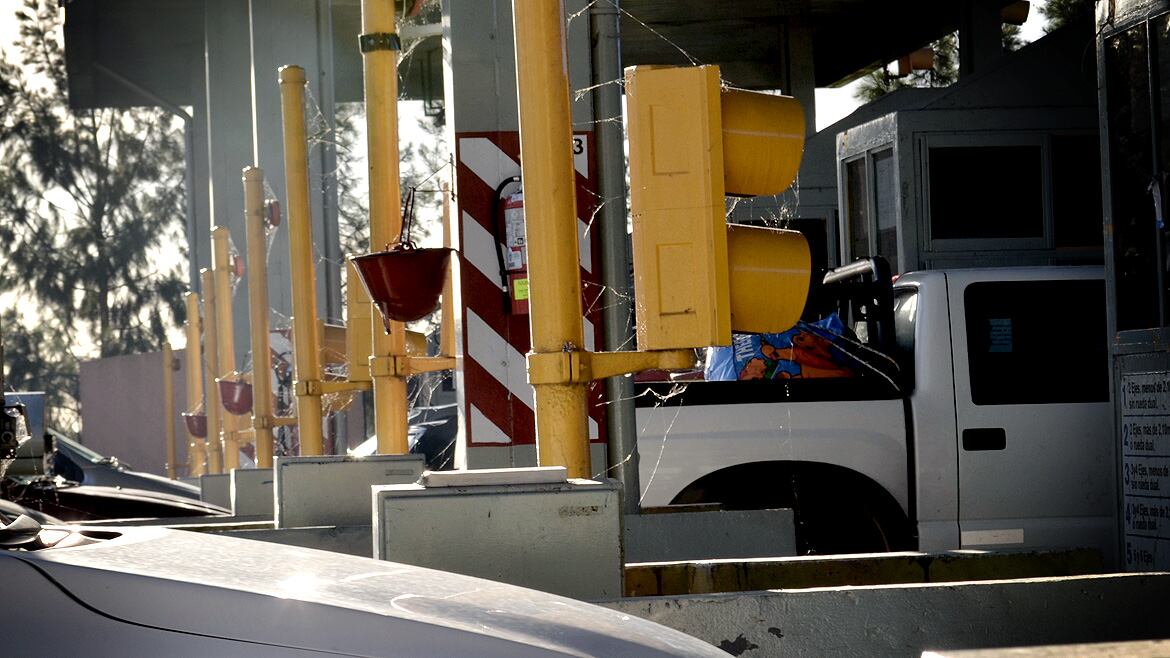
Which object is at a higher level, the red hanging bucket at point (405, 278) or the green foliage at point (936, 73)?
the green foliage at point (936, 73)

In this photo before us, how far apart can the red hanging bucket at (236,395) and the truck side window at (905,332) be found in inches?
353

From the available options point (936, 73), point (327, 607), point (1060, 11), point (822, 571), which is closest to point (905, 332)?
point (822, 571)

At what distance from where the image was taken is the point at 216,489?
579 inches

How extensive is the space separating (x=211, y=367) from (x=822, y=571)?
52.3 feet

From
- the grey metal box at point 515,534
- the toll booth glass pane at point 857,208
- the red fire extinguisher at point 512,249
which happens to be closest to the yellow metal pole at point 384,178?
the red fire extinguisher at point 512,249

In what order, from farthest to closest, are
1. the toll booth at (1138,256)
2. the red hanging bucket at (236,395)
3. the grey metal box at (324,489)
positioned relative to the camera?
the red hanging bucket at (236,395) < the grey metal box at (324,489) < the toll booth at (1138,256)

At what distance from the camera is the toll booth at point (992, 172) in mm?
10758

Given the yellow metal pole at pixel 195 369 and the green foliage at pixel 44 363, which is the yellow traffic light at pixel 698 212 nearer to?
the yellow metal pole at pixel 195 369

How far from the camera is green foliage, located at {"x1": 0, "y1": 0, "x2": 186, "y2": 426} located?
142 feet

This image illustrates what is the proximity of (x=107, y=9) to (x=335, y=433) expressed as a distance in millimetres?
12724

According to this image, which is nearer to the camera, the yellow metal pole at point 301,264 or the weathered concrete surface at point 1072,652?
the weathered concrete surface at point 1072,652

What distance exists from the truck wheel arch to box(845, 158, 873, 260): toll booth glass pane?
3.37m

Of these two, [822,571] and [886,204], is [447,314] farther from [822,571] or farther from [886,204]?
[886,204]

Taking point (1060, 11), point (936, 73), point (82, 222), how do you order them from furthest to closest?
point (82, 222)
point (936, 73)
point (1060, 11)
